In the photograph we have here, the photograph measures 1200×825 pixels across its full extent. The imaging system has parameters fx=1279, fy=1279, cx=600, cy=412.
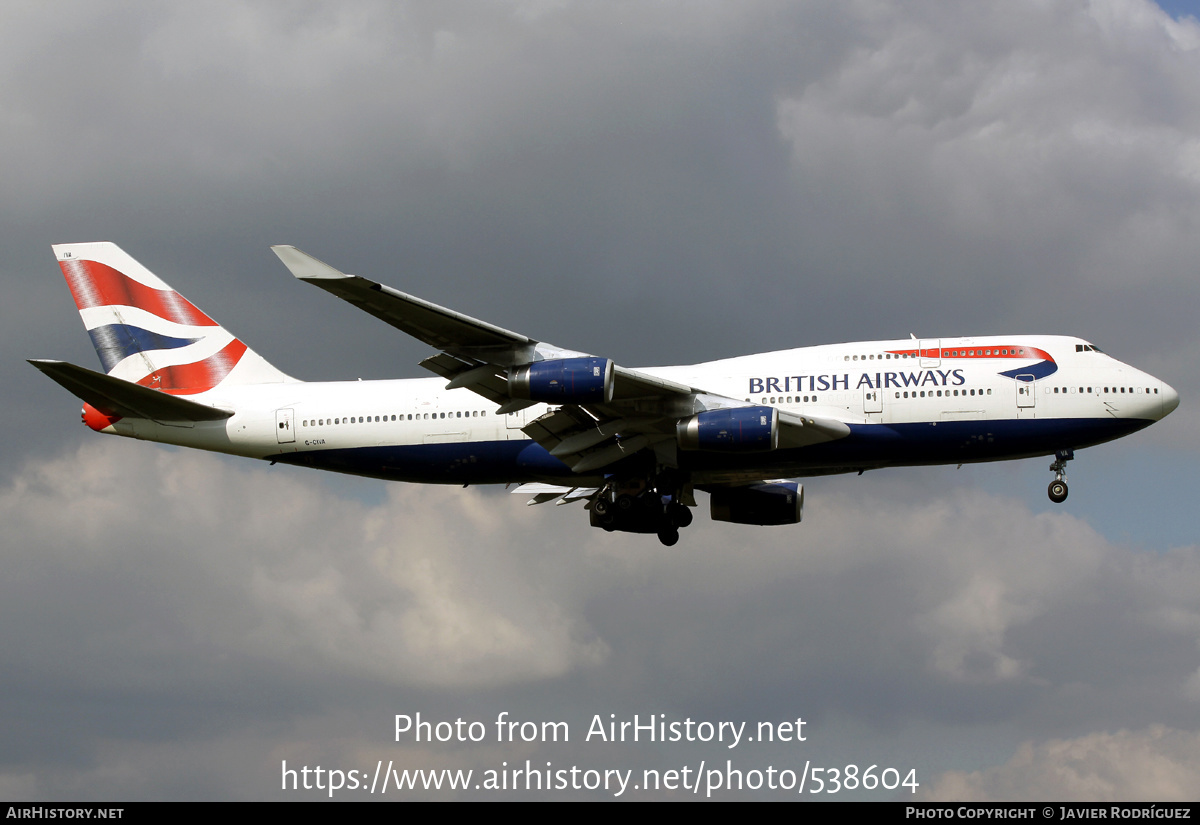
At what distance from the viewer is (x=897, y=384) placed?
3997cm

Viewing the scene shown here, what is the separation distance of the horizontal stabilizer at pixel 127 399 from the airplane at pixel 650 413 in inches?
2.9

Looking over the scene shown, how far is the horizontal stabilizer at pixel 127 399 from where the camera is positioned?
4020 cm

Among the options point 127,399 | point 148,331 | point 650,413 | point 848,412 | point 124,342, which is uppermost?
point 148,331

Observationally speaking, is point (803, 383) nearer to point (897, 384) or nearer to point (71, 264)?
point (897, 384)

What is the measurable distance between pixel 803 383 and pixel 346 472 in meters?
16.0

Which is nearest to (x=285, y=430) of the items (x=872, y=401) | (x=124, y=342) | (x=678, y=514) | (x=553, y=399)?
(x=124, y=342)

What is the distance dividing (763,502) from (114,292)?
84.1 feet

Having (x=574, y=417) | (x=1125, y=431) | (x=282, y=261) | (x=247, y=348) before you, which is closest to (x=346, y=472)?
(x=247, y=348)

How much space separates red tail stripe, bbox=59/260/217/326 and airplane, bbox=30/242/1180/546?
3.84 m

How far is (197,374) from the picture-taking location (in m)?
46.9

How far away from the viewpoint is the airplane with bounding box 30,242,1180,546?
1467 inches

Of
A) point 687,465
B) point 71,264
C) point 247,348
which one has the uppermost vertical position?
point 71,264

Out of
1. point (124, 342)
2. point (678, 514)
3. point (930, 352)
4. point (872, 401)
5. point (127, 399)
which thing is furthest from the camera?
point (124, 342)

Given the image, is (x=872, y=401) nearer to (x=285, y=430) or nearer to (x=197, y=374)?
(x=285, y=430)
